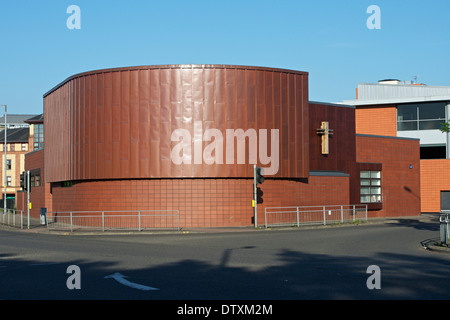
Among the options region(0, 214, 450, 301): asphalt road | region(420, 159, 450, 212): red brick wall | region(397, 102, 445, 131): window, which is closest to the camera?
region(0, 214, 450, 301): asphalt road

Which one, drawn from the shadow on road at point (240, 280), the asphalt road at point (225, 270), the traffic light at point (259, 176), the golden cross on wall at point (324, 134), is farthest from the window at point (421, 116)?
the shadow on road at point (240, 280)

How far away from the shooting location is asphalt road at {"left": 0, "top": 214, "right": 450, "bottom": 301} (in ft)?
31.9

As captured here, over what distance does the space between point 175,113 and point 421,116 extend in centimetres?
2906

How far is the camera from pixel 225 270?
503 inches

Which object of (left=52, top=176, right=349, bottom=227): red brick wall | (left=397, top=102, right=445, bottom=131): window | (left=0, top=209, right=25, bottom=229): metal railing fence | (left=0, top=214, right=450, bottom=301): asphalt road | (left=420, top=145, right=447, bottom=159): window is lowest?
(left=0, top=209, right=25, bottom=229): metal railing fence

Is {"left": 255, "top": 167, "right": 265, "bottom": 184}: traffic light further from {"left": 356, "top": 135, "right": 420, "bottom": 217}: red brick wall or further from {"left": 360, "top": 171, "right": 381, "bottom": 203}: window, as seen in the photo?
{"left": 360, "top": 171, "right": 381, "bottom": 203}: window

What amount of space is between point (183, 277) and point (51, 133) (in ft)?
96.3

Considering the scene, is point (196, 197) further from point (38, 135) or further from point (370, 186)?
point (38, 135)

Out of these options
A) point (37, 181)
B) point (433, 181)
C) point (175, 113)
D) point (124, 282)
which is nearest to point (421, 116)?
point (433, 181)

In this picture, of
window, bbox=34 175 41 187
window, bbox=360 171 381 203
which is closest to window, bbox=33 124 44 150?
window, bbox=34 175 41 187

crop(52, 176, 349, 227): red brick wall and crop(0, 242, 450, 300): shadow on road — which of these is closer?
crop(0, 242, 450, 300): shadow on road

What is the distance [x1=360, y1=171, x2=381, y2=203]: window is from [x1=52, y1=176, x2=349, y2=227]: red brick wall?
8.13 metres
